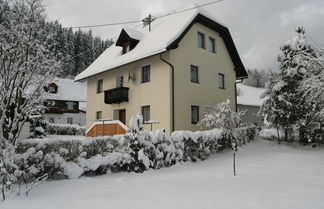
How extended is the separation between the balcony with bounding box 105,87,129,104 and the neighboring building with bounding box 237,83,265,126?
53.8 ft

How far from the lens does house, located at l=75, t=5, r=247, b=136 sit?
53.5ft

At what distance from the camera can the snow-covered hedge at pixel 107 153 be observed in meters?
7.41

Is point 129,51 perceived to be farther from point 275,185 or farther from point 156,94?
point 275,185

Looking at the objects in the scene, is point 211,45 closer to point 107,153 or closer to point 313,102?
point 313,102

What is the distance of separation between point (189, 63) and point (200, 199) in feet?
42.5

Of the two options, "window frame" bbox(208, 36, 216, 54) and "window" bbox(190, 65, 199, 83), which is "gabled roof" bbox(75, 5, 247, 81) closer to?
"window frame" bbox(208, 36, 216, 54)

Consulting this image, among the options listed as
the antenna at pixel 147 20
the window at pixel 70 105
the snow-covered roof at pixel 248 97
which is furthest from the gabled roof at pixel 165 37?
the window at pixel 70 105

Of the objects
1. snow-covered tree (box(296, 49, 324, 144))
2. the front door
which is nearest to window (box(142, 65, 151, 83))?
the front door

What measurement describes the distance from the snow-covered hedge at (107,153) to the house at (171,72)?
465cm

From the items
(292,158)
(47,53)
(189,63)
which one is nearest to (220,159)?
(292,158)

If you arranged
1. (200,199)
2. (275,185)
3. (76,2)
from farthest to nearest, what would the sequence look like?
(76,2) → (275,185) → (200,199)

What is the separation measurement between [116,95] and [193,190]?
539 inches

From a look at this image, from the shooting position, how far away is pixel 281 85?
52.7ft

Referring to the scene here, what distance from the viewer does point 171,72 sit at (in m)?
16.2
